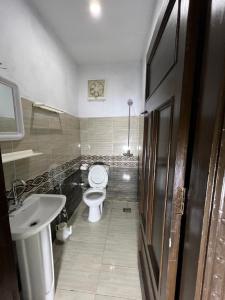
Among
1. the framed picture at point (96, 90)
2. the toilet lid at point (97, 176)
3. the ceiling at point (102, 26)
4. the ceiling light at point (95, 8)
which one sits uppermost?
the ceiling at point (102, 26)

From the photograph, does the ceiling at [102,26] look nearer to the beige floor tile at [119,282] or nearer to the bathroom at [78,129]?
the bathroom at [78,129]

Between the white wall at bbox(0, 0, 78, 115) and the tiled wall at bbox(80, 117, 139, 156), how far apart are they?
779 millimetres

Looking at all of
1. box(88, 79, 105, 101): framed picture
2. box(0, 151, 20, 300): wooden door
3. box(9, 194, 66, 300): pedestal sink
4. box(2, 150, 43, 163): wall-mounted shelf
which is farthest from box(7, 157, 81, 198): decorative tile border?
box(88, 79, 105, 101): framed picture

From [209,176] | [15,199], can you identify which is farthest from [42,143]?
[209,176]

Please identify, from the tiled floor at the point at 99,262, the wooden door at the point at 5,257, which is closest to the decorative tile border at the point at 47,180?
the wooden door at the point at 5,257

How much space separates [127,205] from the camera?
2.90 metres

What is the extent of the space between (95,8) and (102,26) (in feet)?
0.95

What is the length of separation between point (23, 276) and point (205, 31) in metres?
1.73

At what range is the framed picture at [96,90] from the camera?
2869mm

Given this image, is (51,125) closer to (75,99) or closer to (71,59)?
(75,99)

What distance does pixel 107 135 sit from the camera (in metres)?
2.98

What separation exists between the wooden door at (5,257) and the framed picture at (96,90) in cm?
244

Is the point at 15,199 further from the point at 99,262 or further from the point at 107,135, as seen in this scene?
the point at 107,135

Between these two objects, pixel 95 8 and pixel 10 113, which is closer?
pixel 10 113
